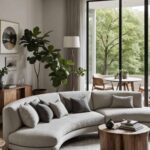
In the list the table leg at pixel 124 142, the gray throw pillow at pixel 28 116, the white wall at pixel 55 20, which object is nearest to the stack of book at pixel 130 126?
the table leg at pixel 124 142

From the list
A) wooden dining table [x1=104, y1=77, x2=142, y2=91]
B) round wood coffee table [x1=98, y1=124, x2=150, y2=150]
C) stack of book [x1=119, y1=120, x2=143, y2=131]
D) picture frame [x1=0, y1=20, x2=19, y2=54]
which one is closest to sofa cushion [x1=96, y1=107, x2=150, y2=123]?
stack of book [x1=119, y1=120, x2=143, y2=131]

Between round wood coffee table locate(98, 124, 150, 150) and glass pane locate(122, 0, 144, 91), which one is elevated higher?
glass pane locate(122, 0, 144, 91)

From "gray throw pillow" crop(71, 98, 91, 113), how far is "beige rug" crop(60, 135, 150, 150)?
1.69 feet

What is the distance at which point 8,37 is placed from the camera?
20.9 ft

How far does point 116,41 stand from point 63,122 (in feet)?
11.2

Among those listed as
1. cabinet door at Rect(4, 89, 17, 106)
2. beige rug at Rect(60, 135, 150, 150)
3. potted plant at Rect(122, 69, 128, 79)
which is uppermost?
potted plant at Rect(122, 69, 128, 79)

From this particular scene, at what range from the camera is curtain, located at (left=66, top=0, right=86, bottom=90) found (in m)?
7.36

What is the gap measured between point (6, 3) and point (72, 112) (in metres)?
2.88

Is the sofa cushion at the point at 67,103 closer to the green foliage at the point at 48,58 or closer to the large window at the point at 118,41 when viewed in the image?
the green foliage at the point at 48,58

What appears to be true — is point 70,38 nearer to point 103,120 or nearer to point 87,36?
point 87,36

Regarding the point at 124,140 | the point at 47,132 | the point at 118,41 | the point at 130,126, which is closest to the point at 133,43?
the point at 118,41

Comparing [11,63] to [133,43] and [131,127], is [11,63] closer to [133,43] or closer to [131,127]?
[133,43]

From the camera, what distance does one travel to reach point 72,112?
541cm

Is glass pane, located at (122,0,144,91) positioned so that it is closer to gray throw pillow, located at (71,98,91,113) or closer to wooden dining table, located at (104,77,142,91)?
wooden dining table, located at (104,77,142,91)
